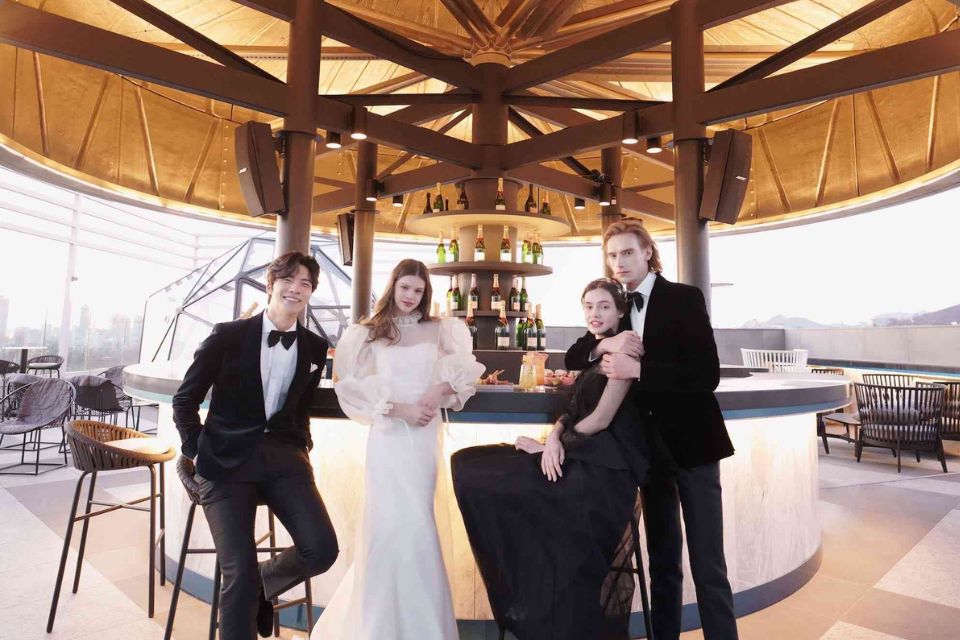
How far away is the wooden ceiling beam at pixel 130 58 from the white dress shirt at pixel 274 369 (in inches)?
91.4

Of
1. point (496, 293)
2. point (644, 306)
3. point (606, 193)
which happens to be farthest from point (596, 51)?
point (644, 306)

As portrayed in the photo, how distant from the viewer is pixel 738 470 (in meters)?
2.76

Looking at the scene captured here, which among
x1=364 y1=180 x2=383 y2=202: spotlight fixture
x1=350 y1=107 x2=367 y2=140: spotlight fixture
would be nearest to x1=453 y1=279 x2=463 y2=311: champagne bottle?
x1=350 y1=107 x2=367 y2=140: spotlight fixture

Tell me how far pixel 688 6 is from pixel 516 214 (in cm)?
202

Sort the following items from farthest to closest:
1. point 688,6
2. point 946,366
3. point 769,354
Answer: point 769,354 < point 946,366 < point 688,6

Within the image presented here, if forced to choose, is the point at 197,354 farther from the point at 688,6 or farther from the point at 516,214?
the point at 688,6

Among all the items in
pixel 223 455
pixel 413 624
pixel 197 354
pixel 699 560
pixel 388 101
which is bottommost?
pixel 413 624

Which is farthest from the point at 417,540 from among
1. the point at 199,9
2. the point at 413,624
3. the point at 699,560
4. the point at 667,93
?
the point at 667,93

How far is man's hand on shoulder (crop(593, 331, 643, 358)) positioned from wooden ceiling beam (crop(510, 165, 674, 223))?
3.41 meters

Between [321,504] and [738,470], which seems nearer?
[321,504]

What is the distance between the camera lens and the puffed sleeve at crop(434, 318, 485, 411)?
2092mm

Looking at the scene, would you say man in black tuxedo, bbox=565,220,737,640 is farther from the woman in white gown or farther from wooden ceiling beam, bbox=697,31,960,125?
wooden ceiling beam, bbox=697,31,960,125

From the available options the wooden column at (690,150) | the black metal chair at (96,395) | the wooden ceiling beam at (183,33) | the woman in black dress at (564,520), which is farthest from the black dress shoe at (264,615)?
the black metal chair at (96,395)

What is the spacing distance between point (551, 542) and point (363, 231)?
15.6ft
